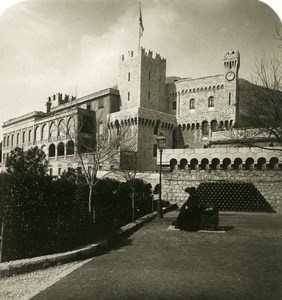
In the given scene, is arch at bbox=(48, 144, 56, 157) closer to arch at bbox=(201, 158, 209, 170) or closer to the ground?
arch at bbox=(201, 158, 209, 170)

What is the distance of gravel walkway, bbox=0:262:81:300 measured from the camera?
5.11m

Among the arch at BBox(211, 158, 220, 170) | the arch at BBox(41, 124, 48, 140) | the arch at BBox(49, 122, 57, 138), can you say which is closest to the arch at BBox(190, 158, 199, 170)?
the arch at BBox(211, 158, 220, 170)

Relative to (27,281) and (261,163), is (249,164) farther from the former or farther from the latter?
(27,281)

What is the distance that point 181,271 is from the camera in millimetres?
5738

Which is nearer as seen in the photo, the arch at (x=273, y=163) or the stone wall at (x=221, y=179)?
the stone wall at (x=221, y=179)

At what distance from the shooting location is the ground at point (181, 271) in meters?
4.78

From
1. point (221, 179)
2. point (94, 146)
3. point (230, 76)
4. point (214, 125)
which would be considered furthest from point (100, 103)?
point (94, 146)

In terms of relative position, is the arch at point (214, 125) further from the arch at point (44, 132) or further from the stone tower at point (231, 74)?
the arch at point (44, 132)

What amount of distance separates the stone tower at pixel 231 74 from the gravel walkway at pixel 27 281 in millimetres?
34692

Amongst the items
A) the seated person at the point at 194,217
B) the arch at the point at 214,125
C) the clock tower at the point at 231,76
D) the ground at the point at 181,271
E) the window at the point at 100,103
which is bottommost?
the ground at the point at 181,271

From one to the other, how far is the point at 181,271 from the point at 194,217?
4.11 meters

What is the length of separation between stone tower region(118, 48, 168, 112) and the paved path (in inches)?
1346

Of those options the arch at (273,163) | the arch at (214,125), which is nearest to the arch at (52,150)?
the arch at (214,125)

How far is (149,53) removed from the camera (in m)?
42.4
